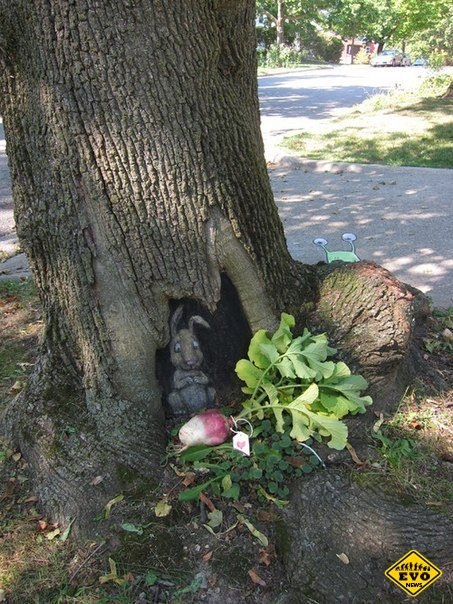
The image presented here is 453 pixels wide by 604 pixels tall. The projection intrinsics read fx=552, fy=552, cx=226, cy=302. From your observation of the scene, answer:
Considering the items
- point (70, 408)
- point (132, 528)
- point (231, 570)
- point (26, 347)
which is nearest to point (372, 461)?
point (231, 570)

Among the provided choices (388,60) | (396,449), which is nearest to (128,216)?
(396,449)

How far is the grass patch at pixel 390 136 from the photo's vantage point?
877cm

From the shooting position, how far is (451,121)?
10797mm

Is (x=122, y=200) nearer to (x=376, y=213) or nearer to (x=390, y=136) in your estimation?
(x=376, y=213)

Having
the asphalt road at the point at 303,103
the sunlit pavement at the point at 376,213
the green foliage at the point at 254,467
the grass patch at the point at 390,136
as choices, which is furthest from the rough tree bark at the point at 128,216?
the asphalt road at the point at 303,103

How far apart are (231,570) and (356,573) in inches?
17.9

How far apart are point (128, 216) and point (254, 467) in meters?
1.14

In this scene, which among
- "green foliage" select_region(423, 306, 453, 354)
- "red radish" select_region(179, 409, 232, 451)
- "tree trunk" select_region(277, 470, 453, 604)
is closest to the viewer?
"tree trunk" select_region(277, 470, 453, 604)

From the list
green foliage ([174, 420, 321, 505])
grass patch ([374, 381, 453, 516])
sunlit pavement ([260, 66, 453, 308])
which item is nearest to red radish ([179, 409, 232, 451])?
green foliage ([174, 420, 321, 505])

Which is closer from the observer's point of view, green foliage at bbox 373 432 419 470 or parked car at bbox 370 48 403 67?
green foliage at bbox 373 432 419 470

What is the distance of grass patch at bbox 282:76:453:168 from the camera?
877 centimetres

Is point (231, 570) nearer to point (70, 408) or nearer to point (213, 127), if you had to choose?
point (70, 408)

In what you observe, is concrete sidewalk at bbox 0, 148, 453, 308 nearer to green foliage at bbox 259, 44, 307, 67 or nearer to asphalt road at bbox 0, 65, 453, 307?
asphalt road at bbox 0, 65, 453, 307

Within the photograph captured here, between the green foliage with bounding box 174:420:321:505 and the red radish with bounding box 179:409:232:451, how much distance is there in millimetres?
29
